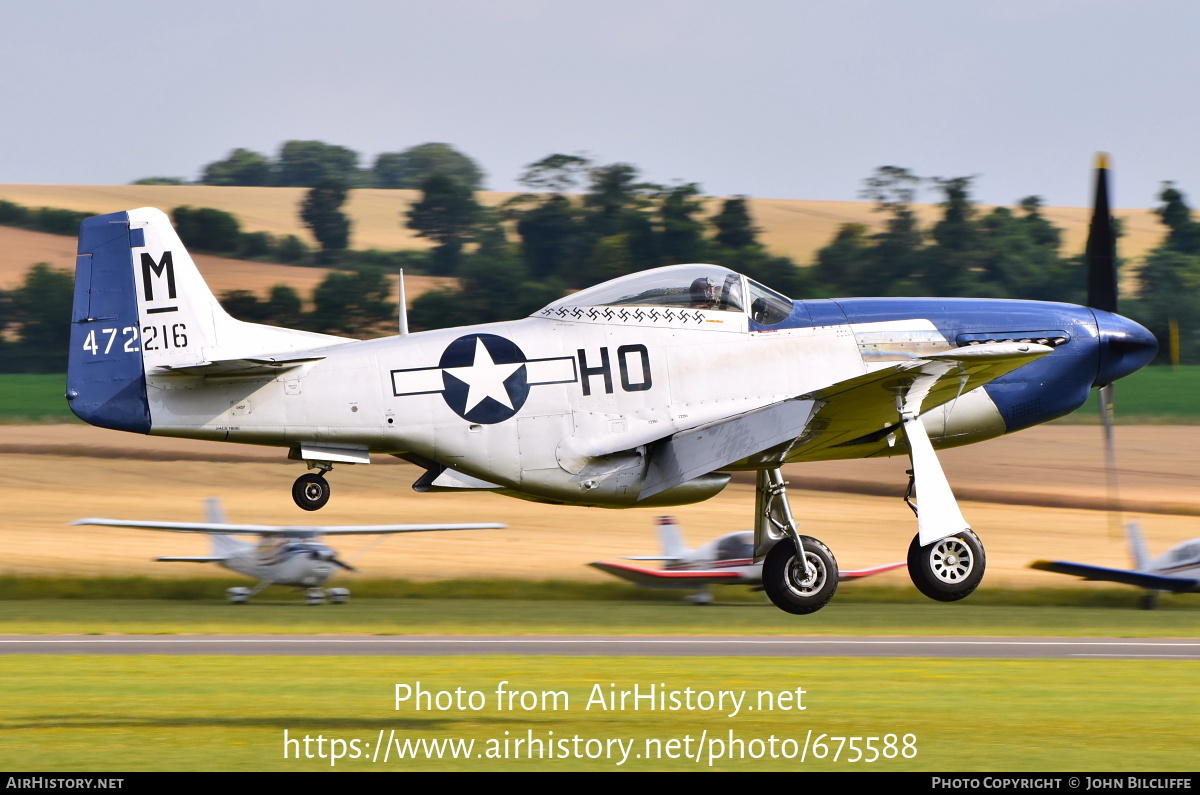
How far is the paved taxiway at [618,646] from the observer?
1209 inches

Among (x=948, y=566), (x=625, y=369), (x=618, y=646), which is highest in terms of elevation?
(x=625, y=369)

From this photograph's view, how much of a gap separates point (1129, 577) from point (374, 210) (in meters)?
56.2

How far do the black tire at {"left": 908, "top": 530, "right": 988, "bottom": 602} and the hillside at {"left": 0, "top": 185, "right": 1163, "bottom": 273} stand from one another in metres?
59.1

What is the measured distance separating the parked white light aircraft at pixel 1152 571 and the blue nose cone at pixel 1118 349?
2795 centimetres

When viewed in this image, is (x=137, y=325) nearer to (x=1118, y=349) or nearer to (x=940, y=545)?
(x=940, y=545)

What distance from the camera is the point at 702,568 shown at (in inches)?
1714

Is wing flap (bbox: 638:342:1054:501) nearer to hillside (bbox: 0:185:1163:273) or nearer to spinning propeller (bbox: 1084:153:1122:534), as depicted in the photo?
spinning propeller (bbox: 1084:153:1122:534)

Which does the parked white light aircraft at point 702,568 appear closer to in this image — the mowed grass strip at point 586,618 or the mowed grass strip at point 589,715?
the mowed grass strip at point 586,618

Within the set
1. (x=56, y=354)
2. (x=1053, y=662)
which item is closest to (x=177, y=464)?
(x=56, y=354)

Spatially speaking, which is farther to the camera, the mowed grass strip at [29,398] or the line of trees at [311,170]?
the line of trees at [311,170]

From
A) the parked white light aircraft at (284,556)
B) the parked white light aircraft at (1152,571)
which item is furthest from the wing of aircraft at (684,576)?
the parked white light aircraft at (1152,571)

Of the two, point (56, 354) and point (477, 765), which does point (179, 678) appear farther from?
point (56, 354)

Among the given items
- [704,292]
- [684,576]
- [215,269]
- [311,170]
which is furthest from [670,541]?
[311,170]

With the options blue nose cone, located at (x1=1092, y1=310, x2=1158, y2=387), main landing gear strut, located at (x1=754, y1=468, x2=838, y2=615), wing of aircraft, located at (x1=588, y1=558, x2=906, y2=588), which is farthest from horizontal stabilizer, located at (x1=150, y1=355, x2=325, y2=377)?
wing of aircraft, located at (x1=588, y1=558, x2=906, y2=588)
